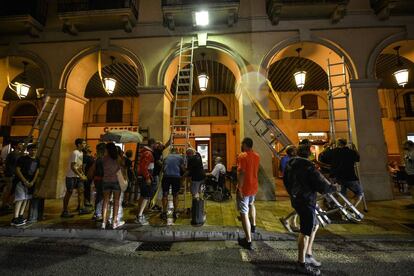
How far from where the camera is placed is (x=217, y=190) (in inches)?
301

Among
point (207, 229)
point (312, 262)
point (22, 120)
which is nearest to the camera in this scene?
point (312, 262)

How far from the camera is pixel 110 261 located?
347 centimetres

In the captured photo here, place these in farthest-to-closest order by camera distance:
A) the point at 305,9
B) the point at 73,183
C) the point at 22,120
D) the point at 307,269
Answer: the point at 22,120 < the point at 305,9 < the point at 73,183 < the point at 307,269

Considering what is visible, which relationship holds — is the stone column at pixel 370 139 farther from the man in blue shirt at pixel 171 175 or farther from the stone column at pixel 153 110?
the stone column at pixel 153 110

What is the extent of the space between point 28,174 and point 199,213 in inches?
162

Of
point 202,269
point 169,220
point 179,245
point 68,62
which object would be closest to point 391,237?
point 202,269

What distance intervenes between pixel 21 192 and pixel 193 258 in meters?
4.37

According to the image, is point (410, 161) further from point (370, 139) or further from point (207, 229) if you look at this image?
point (207, 229)

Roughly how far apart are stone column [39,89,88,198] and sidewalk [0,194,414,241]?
2351 mm

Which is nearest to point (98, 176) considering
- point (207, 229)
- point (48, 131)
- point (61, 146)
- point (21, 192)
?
point (21, 192)

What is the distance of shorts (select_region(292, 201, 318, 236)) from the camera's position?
10.1ft

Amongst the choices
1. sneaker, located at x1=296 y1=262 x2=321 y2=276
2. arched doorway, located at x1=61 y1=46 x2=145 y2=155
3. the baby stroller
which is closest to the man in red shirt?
sneaker, located at x1=296 y1=262 x2=321 y2=276

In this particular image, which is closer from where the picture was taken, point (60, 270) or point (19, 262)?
point (60, 270)

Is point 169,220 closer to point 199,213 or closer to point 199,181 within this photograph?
point 199,213
